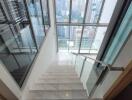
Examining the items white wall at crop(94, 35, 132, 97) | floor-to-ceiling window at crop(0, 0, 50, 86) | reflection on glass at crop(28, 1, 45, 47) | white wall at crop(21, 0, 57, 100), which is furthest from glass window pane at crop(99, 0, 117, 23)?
white wall at crop(94, 35, 132, 97)

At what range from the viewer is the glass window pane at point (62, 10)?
5.61 metres

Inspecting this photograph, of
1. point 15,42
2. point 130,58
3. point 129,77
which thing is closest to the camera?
point 130,58

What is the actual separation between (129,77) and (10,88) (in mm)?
1251

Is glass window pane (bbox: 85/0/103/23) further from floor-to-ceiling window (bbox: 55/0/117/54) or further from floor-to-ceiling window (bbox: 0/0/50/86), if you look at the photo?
floor-to-ceiling window (bbox: 0/0/50/86)

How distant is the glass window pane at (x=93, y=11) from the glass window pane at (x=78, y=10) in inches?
9.3

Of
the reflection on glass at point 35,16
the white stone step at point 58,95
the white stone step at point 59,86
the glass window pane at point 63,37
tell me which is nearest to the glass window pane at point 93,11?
the glass window pane at point 63,37

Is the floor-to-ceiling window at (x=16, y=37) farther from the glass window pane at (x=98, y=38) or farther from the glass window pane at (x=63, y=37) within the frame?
the glass window pane at (x=98, y=38)

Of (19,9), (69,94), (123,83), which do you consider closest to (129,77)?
(123,83)

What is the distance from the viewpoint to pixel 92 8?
18.7 ft

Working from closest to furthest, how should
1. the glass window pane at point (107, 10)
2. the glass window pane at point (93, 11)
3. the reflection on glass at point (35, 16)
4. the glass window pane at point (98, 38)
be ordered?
the reflection on glass at point (35, 16)
the glass window pane at point (107, 10)
the glass window pane at point (93, 11)
the glass window pane at point (98, 38)

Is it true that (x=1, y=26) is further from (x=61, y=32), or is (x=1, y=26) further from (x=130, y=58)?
(x=61, y=32)

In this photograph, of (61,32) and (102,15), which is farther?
(61,32)

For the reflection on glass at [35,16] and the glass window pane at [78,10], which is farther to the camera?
the glass window pane at [78,10]

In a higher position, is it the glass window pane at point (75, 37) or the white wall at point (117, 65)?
the white wall at point (117, 65)
